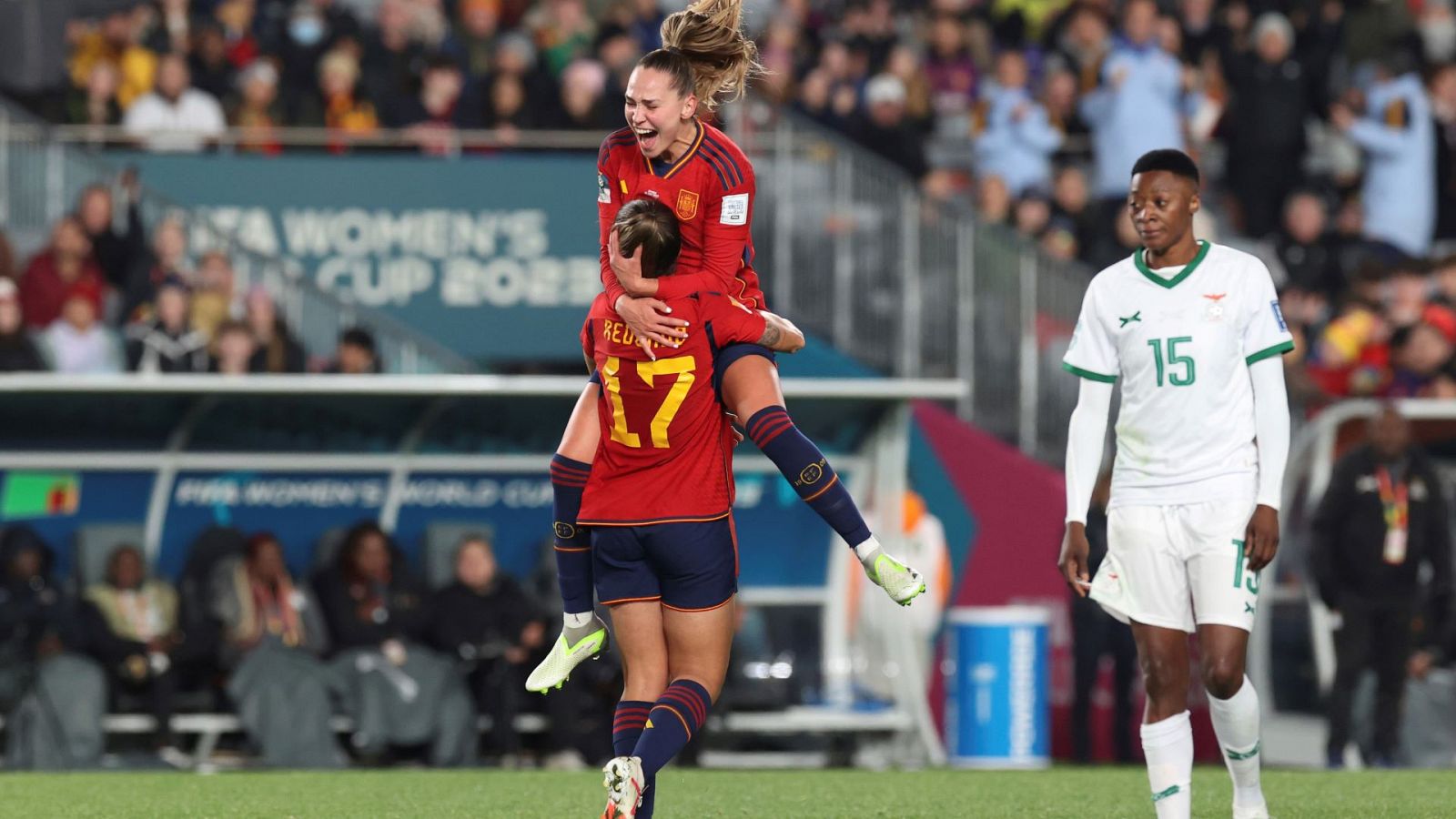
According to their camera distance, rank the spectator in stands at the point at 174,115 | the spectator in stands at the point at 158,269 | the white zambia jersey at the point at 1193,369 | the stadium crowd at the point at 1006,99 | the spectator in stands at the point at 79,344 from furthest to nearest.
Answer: the stadium crowd at the point at 1006,99 → the spectator in stands at the point at 174,115 → the spectator in stands at the point at 158,269 → the spectator in stands at the point at 79,344 → the white zambia jersey at the point at 1193,369

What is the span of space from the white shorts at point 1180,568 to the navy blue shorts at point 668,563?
1.39 metres

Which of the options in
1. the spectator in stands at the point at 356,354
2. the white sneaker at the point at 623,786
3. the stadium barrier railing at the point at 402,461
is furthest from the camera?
Result: the spectator in stands at the point at 356,354

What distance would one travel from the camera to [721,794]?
33.4ft

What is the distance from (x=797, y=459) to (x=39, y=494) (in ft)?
28.1

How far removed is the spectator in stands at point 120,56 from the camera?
17.0 meters

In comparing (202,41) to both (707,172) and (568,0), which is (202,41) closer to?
(568,0)

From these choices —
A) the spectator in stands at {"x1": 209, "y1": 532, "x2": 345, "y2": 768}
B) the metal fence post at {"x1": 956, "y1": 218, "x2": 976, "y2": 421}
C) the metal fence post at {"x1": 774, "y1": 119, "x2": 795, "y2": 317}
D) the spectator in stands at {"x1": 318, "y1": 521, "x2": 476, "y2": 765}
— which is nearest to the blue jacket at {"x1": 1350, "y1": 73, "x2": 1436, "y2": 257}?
the metal fence post at {"x1": 956, "y1": 218, "x2": 976, "y2": 421}

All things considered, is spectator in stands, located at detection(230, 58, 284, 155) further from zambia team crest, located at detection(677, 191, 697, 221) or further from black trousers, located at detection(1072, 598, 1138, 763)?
zambia team crest, located at detection(677, 191, 697, 221)

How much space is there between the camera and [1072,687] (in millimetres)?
14727

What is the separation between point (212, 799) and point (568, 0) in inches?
413

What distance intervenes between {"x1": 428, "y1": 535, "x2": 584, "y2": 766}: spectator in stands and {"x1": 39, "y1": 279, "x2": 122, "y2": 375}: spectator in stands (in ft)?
9.28

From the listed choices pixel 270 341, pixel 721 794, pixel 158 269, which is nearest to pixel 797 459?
pixel 721 794

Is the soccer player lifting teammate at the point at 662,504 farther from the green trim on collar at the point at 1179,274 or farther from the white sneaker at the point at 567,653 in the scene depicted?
the green trim on collar at the point at 1179,274

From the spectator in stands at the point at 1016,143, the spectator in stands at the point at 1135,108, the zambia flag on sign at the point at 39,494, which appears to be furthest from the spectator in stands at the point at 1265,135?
the zambia flag on sign at the point at 39,494
